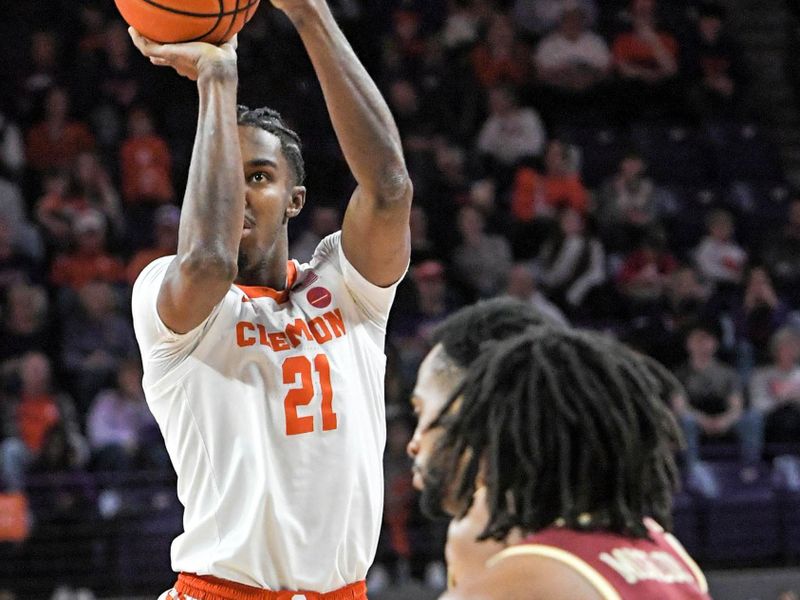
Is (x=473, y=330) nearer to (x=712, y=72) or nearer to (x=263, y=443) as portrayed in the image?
(x=263, y=443)

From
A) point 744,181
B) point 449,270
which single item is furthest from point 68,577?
point 744,181

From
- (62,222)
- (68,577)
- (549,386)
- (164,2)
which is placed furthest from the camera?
(62,222)

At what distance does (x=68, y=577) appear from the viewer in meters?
7.77

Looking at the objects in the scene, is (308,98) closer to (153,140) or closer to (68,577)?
(153,140)

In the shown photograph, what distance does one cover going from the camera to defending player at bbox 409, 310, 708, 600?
88.4 inches

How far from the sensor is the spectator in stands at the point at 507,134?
11070mm

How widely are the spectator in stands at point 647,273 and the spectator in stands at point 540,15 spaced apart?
2564mm

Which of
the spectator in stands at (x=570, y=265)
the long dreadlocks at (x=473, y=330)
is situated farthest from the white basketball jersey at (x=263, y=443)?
the spectator in stands at (x=570, y=265)

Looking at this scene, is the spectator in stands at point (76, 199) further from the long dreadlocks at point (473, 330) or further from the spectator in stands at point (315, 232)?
the long dreadlocks at point (473, 330)

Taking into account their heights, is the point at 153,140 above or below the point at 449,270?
above

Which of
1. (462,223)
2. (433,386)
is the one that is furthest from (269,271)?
(462,223)

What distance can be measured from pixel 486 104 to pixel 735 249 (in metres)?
2.39

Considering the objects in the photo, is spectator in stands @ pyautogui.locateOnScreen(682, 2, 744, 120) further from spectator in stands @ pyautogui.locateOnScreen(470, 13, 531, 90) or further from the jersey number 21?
the jersey number 21

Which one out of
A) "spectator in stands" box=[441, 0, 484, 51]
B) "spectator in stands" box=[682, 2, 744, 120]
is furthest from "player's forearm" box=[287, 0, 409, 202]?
"spectator in stands" box=[682, 2, 744, 120]
